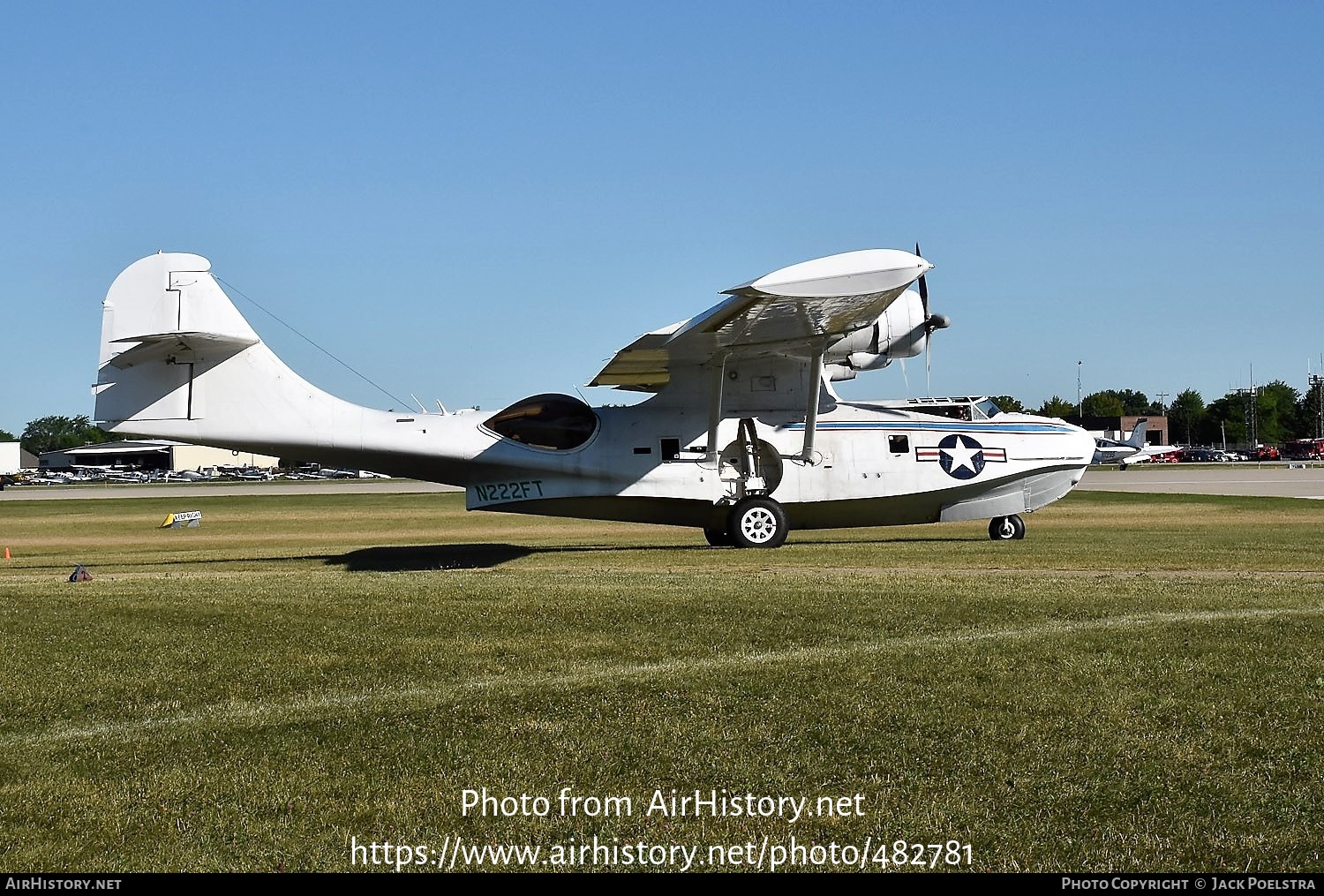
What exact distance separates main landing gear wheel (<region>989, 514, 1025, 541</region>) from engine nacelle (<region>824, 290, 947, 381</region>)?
4.38m

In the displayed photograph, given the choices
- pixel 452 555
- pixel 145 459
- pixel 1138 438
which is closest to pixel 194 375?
pixel 452 555

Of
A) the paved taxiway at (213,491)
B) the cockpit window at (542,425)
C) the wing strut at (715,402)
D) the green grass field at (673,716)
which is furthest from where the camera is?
the paved taxiway at (213,491)

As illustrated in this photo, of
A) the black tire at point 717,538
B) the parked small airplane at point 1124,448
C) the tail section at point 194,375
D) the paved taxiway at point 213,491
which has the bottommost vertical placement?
the black tire at point 717,538

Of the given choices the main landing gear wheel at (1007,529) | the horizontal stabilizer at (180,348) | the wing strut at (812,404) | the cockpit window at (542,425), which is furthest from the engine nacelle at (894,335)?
the horizontal stabilizer at (180,348)

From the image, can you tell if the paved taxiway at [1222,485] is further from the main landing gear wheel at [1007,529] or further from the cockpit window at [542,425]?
the cockpit window at [542,425]

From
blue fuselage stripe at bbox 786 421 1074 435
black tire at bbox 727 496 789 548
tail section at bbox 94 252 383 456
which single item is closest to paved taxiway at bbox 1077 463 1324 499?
blue fuselage stripe at bbox 786 421 1074 435

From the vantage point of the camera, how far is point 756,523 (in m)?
21.5

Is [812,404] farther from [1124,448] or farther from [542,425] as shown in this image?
[1124,448]

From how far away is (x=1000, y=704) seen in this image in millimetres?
7574

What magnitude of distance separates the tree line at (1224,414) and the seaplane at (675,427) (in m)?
144

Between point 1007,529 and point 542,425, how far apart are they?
9.63 meters

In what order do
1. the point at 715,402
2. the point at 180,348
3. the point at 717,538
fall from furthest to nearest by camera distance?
the point at 717,538 → the point at 715,402 → the point at 180,348

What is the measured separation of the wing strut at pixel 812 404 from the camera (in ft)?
66.0

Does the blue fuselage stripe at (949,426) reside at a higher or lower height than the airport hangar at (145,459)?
lower
